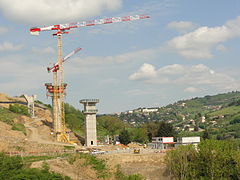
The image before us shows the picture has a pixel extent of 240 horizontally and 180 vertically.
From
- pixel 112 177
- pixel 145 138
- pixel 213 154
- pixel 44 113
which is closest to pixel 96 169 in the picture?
pixel 112 177

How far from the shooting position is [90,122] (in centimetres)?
13250

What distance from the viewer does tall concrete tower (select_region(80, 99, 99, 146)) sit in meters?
132

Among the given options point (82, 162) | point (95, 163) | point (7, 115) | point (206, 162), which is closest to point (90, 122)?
point (95, 163)

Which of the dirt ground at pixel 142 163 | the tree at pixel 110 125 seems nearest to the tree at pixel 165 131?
the dirt ground at pixel 142 163

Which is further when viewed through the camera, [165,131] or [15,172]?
[165,131]

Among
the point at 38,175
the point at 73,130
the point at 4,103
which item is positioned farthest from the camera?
the point at 4,103

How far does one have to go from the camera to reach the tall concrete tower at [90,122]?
132m

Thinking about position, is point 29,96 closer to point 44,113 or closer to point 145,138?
point 44,113

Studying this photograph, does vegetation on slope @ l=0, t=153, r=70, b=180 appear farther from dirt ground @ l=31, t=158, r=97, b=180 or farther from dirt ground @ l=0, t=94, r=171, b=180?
dirt ground @ l=0, t=94, r=171, b=180

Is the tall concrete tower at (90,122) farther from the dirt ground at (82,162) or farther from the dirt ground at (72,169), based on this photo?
the dirt ground at (72,169)

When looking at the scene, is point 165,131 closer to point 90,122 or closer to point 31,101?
point 90,122

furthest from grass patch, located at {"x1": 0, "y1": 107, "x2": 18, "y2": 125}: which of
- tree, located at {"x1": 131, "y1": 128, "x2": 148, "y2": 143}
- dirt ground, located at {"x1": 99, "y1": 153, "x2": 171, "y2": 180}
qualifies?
dirt ground, located at {"x1": 99, "y1": 153, "x2": 171, "y2": 180}

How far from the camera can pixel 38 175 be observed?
64.8 meters

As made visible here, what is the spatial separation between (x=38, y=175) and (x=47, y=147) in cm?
4646
